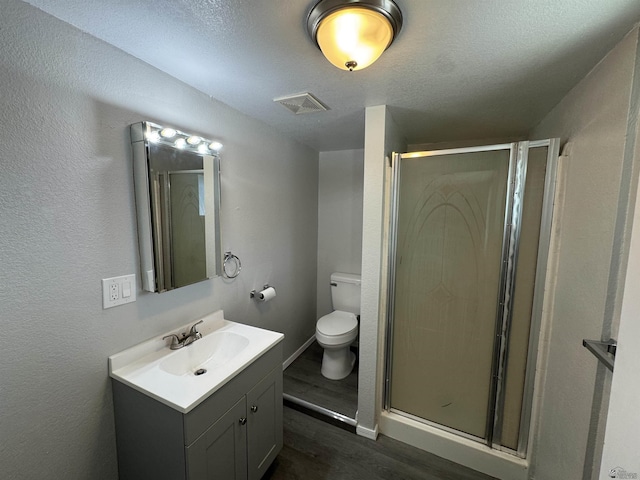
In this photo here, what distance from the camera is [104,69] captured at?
1112 millimetres

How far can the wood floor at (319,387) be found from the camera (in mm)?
2102

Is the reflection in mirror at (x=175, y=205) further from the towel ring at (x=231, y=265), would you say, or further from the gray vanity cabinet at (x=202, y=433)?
the gray vanity cabinet at (x=202, y=433)

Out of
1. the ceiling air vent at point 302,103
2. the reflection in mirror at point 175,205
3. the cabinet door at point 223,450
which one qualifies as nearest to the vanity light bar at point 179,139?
the reflection in mirror at point 175,205

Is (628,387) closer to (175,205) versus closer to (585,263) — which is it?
(585,263)

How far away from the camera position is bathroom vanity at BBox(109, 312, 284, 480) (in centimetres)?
104

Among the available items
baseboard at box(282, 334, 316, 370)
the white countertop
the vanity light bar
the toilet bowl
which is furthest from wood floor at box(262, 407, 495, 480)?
the vanity light bar

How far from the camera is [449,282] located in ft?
5.44

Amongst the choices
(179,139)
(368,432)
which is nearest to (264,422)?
(368,432)

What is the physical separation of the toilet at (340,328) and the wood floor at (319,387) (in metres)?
0.08

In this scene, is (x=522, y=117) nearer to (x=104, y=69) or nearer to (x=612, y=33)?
(x=612, y=33)

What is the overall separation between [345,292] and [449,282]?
126 cm

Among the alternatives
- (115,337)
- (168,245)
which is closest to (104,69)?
(168,245)

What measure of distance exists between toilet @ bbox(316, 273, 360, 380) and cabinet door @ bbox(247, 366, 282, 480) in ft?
2.64

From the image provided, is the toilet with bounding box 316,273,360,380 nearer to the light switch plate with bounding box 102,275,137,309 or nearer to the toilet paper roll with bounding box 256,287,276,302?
the toilet paper roll with bounding box 256,287,276,302
